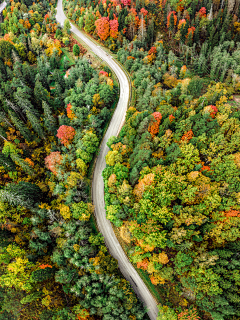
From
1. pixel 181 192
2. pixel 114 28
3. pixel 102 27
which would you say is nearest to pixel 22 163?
pixel 181 192

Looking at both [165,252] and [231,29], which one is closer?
[165,252]

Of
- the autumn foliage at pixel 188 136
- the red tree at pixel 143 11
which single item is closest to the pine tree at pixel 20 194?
the autumn foliage at pixel 188 136

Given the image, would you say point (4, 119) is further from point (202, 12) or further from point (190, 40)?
point (202, 12)

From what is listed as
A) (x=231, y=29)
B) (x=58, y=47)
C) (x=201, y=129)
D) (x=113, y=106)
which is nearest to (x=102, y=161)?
(x=113, y=106)

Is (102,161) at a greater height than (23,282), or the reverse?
(102,161)

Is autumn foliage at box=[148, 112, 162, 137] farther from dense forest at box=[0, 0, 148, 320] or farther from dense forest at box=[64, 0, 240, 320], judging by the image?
dense forest at box=[0, 0, 148, 320]

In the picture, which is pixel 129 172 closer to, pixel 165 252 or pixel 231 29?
pixel 165 252

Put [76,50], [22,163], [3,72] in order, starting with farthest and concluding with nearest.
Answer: [76,50] < [3,72] < [22,163]
